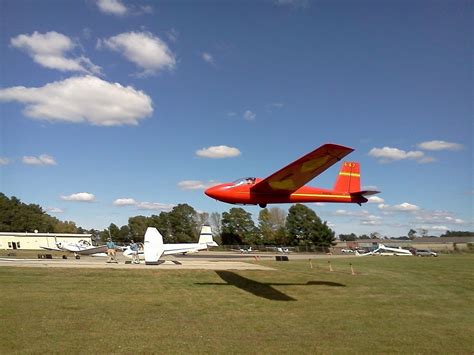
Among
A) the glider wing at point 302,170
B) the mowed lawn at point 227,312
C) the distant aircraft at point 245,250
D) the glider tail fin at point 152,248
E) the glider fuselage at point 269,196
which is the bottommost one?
the distant aircraft at point 245,250

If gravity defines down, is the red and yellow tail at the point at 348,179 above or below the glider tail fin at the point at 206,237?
above

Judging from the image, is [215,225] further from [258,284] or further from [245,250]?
[258,284]

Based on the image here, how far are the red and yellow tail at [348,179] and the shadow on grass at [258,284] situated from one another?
16.2ft

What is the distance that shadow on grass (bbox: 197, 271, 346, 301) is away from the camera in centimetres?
1790

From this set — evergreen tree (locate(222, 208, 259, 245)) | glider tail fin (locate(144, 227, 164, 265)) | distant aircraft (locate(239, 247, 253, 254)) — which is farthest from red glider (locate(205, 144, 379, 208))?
evergreen tree (locate(222, 208, 259, 245))

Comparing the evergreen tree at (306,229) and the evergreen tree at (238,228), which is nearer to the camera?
the evergreen tree at (306,229)

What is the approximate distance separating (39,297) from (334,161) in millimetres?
12444

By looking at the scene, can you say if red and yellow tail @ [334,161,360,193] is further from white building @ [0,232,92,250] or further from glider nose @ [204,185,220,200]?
white building @ [0,232,92,250]

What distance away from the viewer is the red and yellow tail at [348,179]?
69.7 feet

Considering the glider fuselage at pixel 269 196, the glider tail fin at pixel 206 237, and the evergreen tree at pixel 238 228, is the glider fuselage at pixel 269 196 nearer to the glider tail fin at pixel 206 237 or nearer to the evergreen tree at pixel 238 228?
the glider tail fin at pixel 206 237

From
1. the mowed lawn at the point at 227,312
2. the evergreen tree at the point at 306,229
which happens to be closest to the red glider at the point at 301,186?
the mowed lawn at the point at 227,312

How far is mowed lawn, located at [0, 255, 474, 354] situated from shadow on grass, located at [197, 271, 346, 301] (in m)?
0.06

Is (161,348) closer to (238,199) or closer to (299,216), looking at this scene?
(238,199)

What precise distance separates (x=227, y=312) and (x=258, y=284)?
6.38 m
